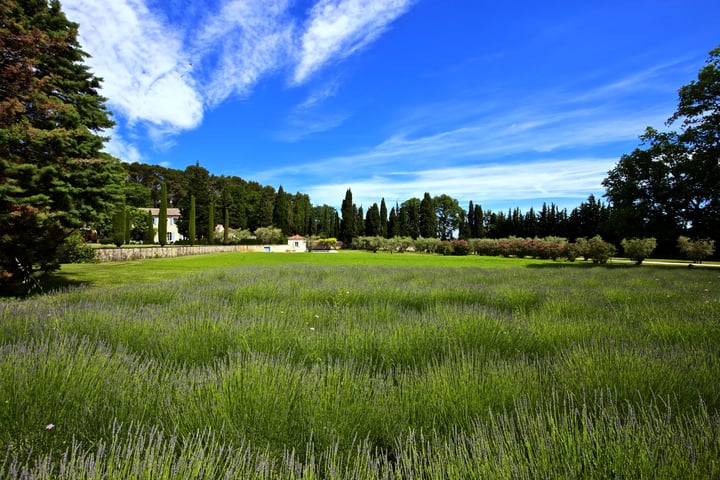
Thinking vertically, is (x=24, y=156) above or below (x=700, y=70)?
below

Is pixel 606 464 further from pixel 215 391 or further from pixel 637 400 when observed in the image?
pixel 215 391

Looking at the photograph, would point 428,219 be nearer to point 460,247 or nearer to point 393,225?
point 393,225

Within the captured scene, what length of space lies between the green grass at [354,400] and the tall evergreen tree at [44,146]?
6.38 metres

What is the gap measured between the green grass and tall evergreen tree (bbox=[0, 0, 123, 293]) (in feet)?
20.9

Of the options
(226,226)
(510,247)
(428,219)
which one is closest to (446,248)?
(510,247)

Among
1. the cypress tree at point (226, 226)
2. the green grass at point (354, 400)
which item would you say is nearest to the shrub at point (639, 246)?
the green grass at point (354, 400)

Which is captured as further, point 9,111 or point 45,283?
point 45,283

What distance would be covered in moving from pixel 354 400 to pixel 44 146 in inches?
458

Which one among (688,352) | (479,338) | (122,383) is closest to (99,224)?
(122,383)

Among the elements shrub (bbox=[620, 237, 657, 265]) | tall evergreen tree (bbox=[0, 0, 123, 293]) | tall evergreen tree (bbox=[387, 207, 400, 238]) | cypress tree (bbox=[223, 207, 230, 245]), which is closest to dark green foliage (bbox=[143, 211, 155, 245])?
cypress tree (bbox=[223, 207, 230, 245])

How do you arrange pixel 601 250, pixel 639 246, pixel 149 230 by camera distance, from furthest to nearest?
pixel 149 230 → pixel 601 250 → pixel 639 246

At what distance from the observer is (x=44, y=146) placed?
29.8 ft

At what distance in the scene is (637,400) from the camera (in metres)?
2.10

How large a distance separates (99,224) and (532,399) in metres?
14.1
